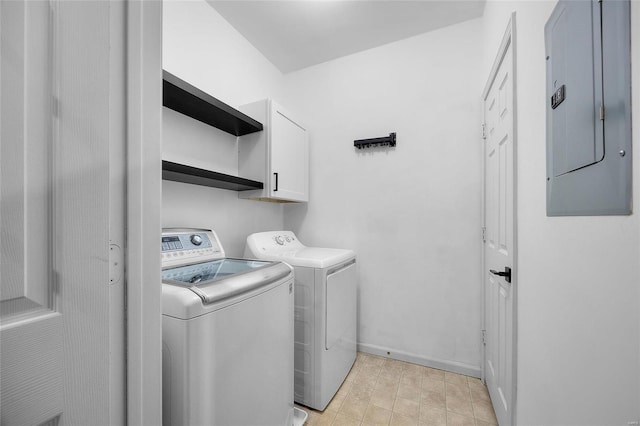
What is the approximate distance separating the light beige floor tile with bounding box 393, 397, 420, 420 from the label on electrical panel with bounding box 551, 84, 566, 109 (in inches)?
71.7

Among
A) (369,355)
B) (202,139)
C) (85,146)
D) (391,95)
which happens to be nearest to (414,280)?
(369,355)

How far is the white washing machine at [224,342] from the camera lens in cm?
92

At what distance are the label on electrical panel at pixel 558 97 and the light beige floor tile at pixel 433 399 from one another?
1851mm

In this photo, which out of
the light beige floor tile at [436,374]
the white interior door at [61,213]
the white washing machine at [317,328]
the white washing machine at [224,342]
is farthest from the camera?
the light beige floor tile at [436,374]

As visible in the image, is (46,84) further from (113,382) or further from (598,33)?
(598,33)

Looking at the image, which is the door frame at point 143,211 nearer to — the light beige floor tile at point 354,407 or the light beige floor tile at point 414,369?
the light beige floor tile at point 354,407

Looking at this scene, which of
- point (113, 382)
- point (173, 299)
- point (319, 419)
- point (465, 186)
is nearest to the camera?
point (113, 382)

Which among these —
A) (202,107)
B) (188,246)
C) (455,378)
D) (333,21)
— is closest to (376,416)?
(455,378)

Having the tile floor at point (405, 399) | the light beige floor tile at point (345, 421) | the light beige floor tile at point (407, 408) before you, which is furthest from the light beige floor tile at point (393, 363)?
the light beige floor tile at point (345, 421)

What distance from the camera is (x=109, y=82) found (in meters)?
0.55

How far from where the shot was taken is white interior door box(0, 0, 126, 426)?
0.42m

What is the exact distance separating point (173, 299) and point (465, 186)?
213 cm

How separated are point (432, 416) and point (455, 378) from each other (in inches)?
20.5

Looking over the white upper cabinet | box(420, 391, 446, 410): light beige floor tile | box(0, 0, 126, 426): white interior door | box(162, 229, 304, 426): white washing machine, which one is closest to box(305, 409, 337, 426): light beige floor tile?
box(162, 229, 304, 426): white washing machine
